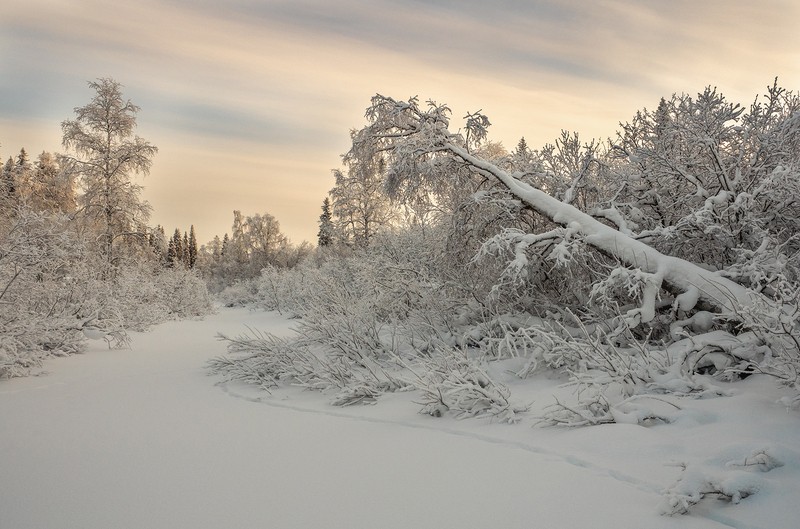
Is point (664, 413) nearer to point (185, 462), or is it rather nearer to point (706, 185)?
point (185, 462)

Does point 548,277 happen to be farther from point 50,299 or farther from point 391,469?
point 50,299

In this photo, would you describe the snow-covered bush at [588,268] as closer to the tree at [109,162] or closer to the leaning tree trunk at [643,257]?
the leaning tree trunk at [643,257]

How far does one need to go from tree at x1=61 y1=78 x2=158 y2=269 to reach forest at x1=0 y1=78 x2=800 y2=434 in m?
8.35

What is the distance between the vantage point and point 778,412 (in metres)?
3.22

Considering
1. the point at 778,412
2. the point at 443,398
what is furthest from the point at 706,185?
the point at 443,398

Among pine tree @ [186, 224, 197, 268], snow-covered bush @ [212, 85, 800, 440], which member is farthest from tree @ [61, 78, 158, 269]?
pine tree @ [186, 224, 197, 268]

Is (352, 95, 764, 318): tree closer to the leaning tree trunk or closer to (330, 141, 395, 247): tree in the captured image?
the leaning tree trunk

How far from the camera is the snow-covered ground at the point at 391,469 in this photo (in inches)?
99.5

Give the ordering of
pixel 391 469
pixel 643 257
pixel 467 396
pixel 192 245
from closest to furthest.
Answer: pixel 391 469 < pixel 467 396 < pixel 643 257 < pixel 192 245

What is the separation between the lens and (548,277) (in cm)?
718

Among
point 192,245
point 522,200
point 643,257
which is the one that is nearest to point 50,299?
point 522,200

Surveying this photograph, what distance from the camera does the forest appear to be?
4.27m

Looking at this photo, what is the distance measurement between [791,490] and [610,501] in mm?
820

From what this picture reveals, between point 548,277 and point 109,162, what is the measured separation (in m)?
17.2
